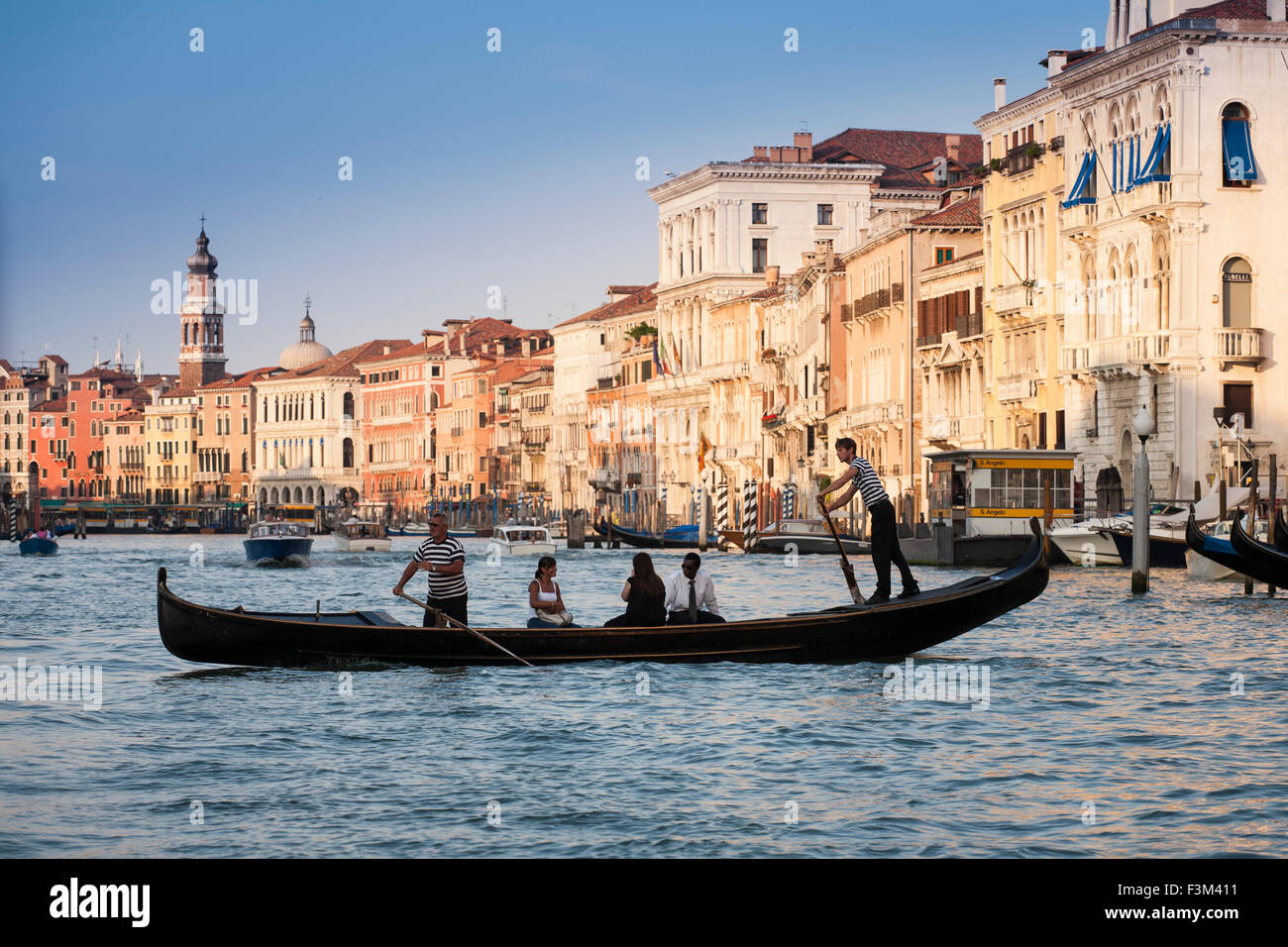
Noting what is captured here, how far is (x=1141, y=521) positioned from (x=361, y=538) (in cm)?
4026

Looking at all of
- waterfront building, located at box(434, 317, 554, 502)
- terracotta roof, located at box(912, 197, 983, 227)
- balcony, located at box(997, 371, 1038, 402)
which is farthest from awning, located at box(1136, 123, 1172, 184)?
waterfront building, located at box(434, 317, 554, 502)

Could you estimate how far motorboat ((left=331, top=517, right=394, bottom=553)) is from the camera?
6184cm

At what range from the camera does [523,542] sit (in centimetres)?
5681

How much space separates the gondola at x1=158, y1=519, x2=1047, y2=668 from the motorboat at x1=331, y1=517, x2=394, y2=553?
4674cm

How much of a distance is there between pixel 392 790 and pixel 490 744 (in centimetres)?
166

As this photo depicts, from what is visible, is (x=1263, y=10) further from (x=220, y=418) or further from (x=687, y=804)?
(x=220, y=418)

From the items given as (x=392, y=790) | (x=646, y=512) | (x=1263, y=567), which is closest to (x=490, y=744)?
(x=392, y=790)

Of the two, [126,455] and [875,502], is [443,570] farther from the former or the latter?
[126,455]

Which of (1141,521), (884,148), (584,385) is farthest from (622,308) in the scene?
(1141,521)

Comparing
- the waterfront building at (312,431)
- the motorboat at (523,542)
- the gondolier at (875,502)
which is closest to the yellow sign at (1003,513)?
the motorboat at (523,542)

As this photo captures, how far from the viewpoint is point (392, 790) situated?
33.8ft

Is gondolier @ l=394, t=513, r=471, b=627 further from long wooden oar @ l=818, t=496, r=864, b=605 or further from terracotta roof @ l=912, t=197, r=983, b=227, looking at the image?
terracotta roof @ l=912, t=197, r=983, b=227

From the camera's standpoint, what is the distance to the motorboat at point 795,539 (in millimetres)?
47844

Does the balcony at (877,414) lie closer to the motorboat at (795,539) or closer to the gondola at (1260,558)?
the motorboat at (795,539)
